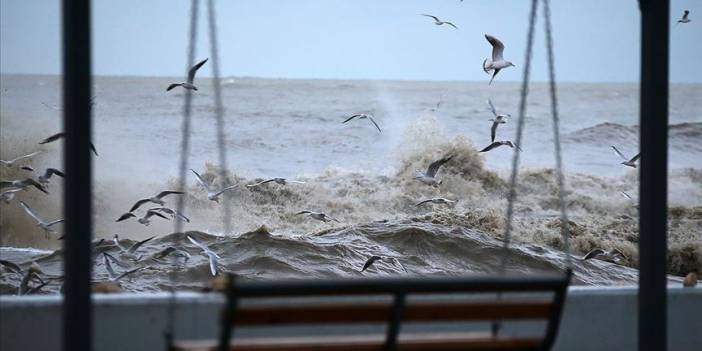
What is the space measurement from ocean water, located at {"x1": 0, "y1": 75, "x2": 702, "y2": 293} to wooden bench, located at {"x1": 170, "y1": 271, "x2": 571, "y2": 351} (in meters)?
6.91

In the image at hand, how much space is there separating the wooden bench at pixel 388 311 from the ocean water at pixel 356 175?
272 inches

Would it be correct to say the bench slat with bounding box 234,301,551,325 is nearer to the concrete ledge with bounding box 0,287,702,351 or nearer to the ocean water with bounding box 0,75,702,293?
the concrete ledge with bounding box 0,287,702,351

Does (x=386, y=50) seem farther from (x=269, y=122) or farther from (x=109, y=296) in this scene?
(x=109, y=296)

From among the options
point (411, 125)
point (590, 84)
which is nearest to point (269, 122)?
point (411, 125)

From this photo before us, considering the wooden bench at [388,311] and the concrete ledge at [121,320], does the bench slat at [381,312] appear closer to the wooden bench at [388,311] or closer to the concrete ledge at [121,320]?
the wooden bench at [388,311]

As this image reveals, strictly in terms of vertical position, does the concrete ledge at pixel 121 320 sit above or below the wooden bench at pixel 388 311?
below

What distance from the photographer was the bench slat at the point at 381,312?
2352 millimetres

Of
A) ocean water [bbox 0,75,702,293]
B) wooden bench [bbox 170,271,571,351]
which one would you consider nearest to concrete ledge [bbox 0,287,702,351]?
wooden bench [bbox 170,271,571,351]

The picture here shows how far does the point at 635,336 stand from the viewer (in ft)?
11.5

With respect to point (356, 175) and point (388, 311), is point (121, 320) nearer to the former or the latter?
point (388, 311)

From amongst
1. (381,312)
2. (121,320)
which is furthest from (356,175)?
(381,312)

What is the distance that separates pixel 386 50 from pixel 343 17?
1586mm

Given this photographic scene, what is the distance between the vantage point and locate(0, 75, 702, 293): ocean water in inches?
476

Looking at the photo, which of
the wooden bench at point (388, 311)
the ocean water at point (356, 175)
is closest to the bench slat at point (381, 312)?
the wooden bench at point (388, 311)
